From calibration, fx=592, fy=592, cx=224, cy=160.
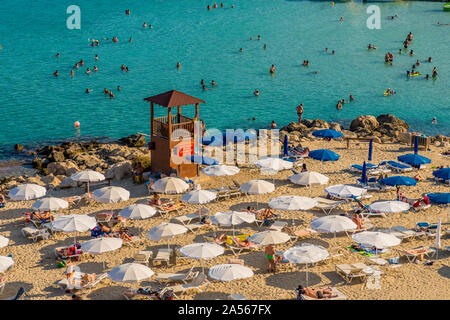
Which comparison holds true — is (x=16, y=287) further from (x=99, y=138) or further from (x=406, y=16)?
(x=406, y=16)

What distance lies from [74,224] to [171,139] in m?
8.21

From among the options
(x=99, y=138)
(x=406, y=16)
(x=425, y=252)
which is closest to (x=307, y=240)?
(x=425, y=252)

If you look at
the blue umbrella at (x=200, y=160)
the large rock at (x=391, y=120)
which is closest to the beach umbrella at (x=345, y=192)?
the blue umbrella at (x=200, y=160)

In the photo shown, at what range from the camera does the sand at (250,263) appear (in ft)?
60.4

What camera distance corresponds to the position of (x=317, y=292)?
17.6 m

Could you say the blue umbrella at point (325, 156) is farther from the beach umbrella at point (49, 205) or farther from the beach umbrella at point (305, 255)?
the beach umbrella at point (49, 205)

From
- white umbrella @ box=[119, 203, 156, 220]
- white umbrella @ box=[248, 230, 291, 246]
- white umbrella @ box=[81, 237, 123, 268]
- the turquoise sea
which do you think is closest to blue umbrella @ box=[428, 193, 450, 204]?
white umbrella @ box=[248, 230, 291, 246]

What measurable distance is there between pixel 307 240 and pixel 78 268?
8.35m

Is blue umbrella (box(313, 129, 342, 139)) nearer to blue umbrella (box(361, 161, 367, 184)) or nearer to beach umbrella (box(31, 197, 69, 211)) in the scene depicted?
blue umbrella (box(361, 161, 367, 184))

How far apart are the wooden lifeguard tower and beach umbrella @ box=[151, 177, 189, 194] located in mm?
2977

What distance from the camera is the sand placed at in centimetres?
1842

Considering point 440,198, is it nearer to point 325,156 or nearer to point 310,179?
point 310,179

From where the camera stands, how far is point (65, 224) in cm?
2100

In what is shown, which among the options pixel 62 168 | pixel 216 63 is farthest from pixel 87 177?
pixel 216 63
